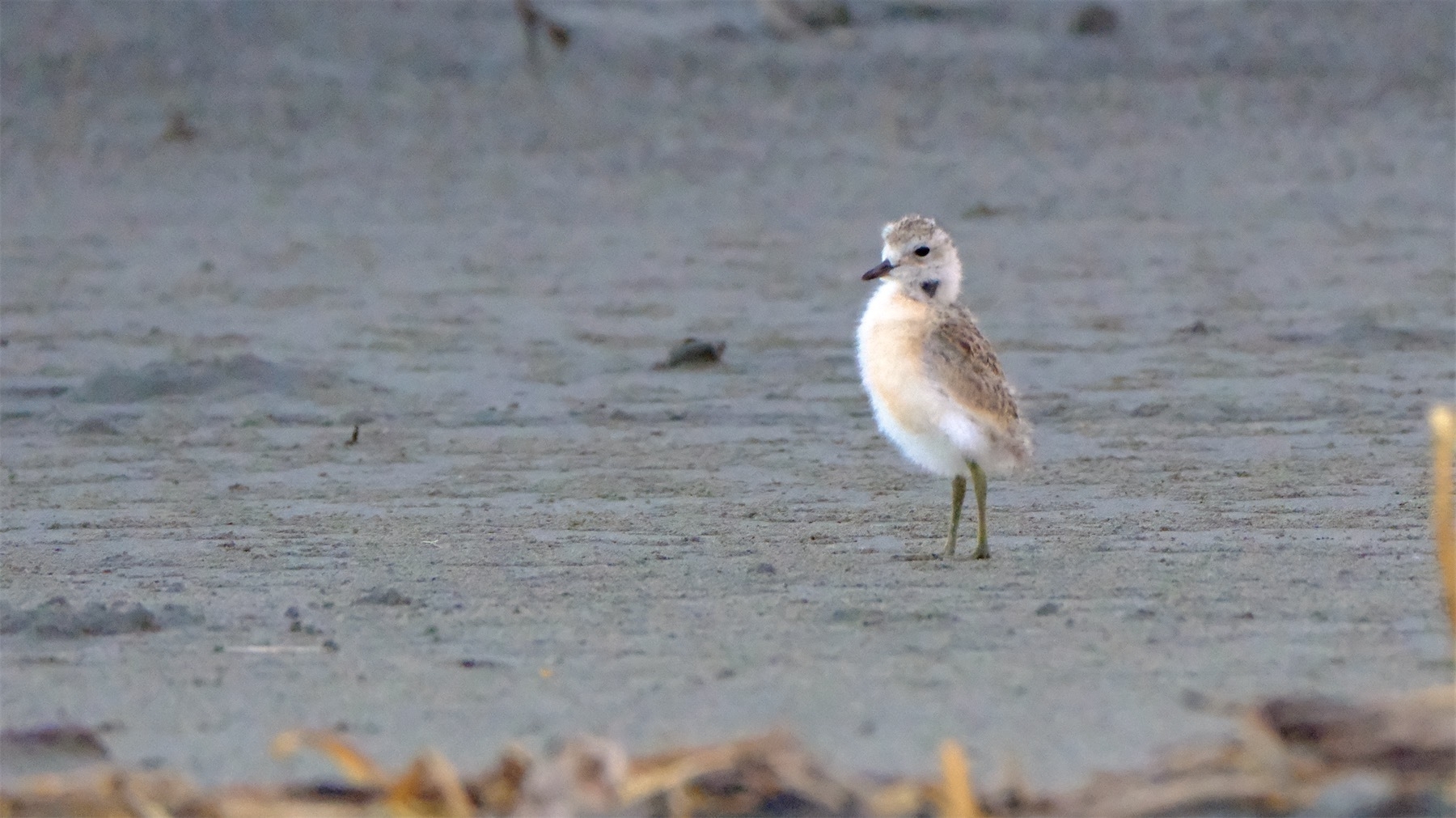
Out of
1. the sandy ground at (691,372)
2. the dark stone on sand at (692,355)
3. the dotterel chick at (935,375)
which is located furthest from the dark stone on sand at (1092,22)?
the dotterel chick at (935,375)

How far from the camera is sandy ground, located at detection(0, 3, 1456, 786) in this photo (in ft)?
15.1

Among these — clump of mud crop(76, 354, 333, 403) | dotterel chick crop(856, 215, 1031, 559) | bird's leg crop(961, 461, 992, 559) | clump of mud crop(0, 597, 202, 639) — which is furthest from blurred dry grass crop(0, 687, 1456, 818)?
clump of mud crop(76, 354, 333, 403)

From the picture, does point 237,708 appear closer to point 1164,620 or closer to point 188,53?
point 1164,620

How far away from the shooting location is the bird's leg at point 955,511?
6.07 metres

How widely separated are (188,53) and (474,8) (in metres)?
2.30

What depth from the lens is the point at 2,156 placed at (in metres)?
14.4

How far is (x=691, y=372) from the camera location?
30.1 feet

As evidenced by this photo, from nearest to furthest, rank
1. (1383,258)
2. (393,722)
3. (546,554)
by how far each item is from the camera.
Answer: (393,722) < (546,554) < (1383,258)

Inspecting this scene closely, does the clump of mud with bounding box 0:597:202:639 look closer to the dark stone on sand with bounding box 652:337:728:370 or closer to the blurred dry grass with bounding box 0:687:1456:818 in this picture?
the blurred dry grass with bounding box 0:687:1456:818

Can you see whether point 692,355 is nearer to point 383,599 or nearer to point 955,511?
point 955,511

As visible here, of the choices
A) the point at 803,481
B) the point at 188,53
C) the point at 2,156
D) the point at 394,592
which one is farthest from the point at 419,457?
the point at 188,53

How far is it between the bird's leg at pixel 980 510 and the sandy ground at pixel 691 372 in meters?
0.15

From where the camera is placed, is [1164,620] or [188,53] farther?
[188,53]

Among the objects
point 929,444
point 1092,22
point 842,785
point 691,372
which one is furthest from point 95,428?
point 1092,22
